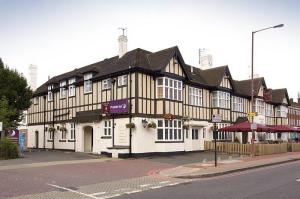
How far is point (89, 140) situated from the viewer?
35250 mm

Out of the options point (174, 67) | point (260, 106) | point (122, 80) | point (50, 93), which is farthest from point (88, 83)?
point (260, 106)

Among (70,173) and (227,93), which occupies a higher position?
(227,93)

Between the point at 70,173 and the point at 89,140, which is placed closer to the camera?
the point at 70,173

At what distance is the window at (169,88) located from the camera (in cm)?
2994

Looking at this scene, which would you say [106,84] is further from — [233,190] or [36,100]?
[233,190]

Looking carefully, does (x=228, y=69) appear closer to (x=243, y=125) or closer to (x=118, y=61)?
(x=243, y=125)

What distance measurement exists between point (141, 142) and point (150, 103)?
307 centimetres

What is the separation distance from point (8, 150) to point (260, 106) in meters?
30.0

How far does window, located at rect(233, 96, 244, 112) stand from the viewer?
4112 centimetres

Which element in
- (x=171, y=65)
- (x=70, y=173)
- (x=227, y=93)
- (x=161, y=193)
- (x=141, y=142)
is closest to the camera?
(x=161, y=193)

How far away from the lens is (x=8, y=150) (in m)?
26.7

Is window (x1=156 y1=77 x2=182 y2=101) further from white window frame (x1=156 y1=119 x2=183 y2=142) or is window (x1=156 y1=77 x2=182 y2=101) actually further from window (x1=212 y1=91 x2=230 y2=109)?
window (x1=212 y1=91 x2=230 y2=109)

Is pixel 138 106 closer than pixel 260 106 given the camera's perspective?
Yes

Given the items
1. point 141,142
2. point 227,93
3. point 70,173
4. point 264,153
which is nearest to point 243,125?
point 264,153
